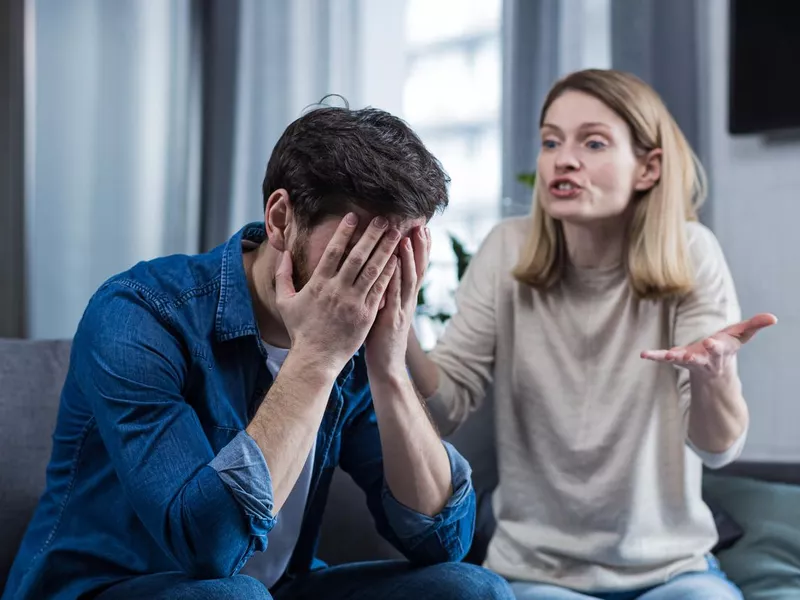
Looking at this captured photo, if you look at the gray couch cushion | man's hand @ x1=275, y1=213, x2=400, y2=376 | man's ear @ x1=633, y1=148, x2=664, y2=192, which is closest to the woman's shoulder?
man's ear @ x1=633, y1=148, x2=664, y2=192

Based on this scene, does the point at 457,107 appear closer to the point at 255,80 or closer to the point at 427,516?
the point at 255,80

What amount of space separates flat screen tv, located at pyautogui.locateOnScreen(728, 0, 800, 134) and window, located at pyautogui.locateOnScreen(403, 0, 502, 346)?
879 millimetres

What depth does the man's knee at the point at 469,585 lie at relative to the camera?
1136 mm

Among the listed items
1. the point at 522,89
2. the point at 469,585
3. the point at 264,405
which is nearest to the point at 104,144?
the point at 522,89

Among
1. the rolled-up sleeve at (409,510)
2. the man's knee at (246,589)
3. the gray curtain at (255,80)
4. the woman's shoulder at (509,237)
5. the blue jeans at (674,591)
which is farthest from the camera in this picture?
the gray curtain at (255,80)

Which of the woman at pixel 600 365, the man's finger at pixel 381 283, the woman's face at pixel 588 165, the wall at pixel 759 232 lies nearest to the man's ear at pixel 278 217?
the man's finger at pixel 381 283

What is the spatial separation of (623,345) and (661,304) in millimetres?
91

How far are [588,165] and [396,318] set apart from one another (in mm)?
548

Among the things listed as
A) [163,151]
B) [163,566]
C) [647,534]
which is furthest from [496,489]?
[163,151]

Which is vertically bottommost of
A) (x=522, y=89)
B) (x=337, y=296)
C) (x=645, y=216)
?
(x=337, y=296)

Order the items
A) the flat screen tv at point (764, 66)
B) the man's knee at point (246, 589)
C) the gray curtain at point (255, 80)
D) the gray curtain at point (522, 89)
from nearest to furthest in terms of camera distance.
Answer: the man's knee at point (246, 589), the flat screen tv at point (764, 66), the gray curtain at point (522, 89), the gray curtain at point (255, 80)

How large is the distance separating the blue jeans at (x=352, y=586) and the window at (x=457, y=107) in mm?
1765

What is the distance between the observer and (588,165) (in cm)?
159

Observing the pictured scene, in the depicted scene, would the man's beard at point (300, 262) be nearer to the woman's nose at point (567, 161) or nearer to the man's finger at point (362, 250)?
the man's finger at point (362, 250)
